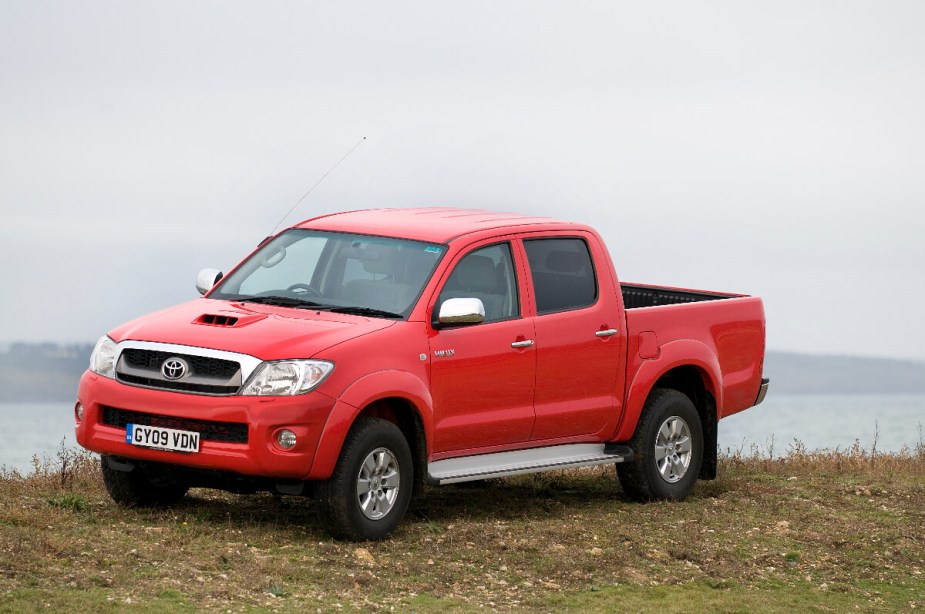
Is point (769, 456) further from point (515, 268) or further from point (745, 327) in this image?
point (515, 268)

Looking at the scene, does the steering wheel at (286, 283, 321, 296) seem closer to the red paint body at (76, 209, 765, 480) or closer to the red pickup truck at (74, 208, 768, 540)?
the red pickup truck at (74, 208, 768, 540)

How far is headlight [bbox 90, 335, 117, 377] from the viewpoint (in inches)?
375

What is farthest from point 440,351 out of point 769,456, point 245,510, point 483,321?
point 769,456

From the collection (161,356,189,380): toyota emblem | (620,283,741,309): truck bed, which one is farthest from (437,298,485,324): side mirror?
(620,283,741,309): truck bed

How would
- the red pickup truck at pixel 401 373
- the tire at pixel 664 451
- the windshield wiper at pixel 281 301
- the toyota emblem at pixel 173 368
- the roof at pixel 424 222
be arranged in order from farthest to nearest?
the tire at pixel 664 451 → the roof at pixel 424 222 → the windshield wiper at pixel 281 301 → the toyota emblem at pixel 173 368 → the red pickup truck at pixel 401 373

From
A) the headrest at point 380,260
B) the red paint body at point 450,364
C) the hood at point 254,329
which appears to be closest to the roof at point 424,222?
the red paint body at point 450,364

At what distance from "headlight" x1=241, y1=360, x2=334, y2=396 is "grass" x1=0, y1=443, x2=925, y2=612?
926 mm

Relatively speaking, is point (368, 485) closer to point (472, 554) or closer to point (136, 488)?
point (472, 554)

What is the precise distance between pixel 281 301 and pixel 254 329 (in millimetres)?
772

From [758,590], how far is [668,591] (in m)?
0.57

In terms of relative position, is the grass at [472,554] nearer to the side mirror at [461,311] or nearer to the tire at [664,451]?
the tire at [664,451]

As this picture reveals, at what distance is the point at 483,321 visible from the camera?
9984 mm

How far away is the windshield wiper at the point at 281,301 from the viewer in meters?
9.95

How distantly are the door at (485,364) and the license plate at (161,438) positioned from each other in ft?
4.96
